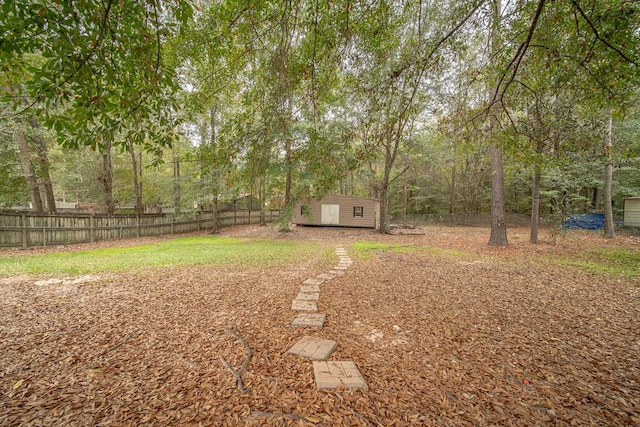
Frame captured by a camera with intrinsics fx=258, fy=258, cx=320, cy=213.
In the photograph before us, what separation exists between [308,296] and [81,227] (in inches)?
431

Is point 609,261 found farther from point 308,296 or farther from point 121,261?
point 121,261

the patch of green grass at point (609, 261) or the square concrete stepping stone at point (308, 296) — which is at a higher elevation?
the square concrete stepping stone at point (308, 296)

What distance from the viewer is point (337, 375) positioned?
2.15 meters

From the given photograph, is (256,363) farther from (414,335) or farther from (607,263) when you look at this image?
Answer: (607,263)

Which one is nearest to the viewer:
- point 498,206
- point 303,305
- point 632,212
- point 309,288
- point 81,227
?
point 303,305

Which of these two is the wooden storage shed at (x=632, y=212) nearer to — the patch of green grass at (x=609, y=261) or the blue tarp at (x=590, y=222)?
the blue tarp at (x=590, y=222)

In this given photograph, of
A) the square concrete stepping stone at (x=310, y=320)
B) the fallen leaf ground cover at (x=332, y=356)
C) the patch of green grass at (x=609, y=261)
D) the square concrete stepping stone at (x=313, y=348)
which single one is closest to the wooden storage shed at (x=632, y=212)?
the patch of green grass at (x=609, y=261)

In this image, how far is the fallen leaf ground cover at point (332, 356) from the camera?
1.80 metres

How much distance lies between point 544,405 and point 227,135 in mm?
4224

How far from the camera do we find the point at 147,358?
2.40 metres

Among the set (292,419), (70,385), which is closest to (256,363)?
(292,419)

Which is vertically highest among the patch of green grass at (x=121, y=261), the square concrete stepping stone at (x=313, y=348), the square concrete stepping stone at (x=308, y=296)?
the square concrete stepping stone at (x=313, y=348)

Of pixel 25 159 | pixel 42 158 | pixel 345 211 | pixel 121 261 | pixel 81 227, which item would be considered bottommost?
pixel 121 261

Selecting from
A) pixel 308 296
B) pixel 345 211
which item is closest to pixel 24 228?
pixel 308 296
